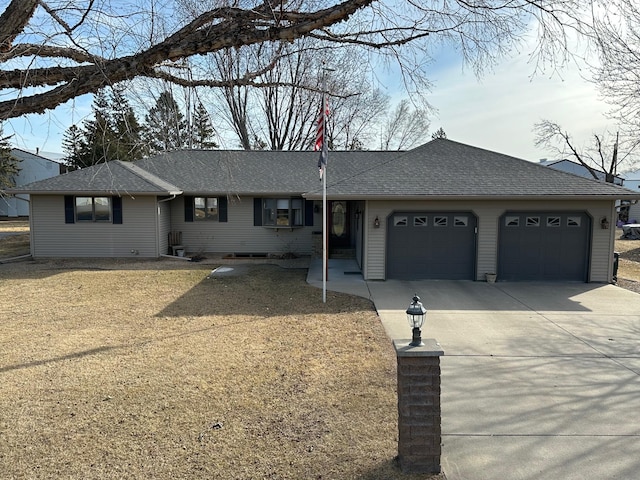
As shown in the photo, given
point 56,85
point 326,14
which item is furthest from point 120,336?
point 326,14

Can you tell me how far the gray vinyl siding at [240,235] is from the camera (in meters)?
15.8

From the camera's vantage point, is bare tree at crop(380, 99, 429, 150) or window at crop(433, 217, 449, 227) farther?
bare tree at crop(380, 99, 429, 150)

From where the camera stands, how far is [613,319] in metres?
7.81

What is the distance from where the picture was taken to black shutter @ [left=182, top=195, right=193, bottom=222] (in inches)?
623

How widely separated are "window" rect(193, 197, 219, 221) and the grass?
6.95 meters

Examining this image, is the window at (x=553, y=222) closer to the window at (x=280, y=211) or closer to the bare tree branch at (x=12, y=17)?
the window at (x=280, y=211)

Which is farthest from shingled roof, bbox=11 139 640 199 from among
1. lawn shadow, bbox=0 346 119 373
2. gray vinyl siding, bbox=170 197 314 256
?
lawn shadow, bbox=0 346 119 373

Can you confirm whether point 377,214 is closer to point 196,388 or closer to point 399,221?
point 399,221

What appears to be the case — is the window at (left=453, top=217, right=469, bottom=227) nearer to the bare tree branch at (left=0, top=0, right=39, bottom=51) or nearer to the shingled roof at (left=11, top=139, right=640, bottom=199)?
the shingled roof at (left=11, top=139, right=640, bottom=199)

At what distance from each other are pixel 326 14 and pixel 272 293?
730 centimetres

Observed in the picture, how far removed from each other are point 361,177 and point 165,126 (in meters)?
7.14

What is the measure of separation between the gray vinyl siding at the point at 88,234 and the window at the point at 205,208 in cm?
173

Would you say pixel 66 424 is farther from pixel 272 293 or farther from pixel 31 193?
pixel 31 193

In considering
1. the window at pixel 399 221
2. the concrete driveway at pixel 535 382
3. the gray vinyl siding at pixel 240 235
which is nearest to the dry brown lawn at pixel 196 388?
the concrete driveway at pixel 535 382
